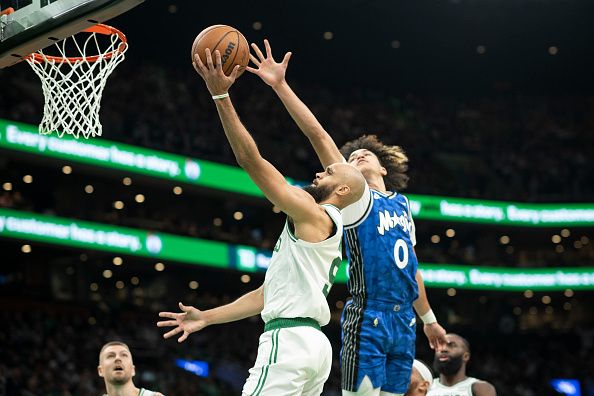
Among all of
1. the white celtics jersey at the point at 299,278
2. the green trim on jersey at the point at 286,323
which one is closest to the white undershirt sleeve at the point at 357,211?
the white celtics jersey at the point at 299,278

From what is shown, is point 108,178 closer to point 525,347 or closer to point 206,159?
point 206,159

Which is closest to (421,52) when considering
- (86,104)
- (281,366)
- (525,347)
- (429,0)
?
(429,0)

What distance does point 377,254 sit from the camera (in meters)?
5.85

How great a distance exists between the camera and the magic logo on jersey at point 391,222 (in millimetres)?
5895

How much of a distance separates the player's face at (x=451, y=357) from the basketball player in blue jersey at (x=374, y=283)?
63.1 inches

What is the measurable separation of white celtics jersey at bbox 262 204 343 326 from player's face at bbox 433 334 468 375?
2704 millimetres

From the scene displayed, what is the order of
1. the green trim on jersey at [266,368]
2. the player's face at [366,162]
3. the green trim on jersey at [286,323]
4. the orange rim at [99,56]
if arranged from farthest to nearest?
the orange rim at [99,56], the player's face at [366,162], the green trim on jersey at [286,323], the green trim on jersey at [266,368]

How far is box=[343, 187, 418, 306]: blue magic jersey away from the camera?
229 inches

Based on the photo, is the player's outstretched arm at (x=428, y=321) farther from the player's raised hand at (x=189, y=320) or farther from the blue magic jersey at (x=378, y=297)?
the player's raised hand at (x=189, y=320)

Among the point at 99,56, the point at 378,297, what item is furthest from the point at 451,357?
the point at 99,56

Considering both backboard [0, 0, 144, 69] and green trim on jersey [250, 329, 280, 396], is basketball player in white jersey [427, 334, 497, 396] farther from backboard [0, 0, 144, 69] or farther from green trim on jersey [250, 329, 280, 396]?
backboard [0, 0, 144, 69]

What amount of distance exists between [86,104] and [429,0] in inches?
768

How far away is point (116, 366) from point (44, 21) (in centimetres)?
277

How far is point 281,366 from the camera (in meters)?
4.91
